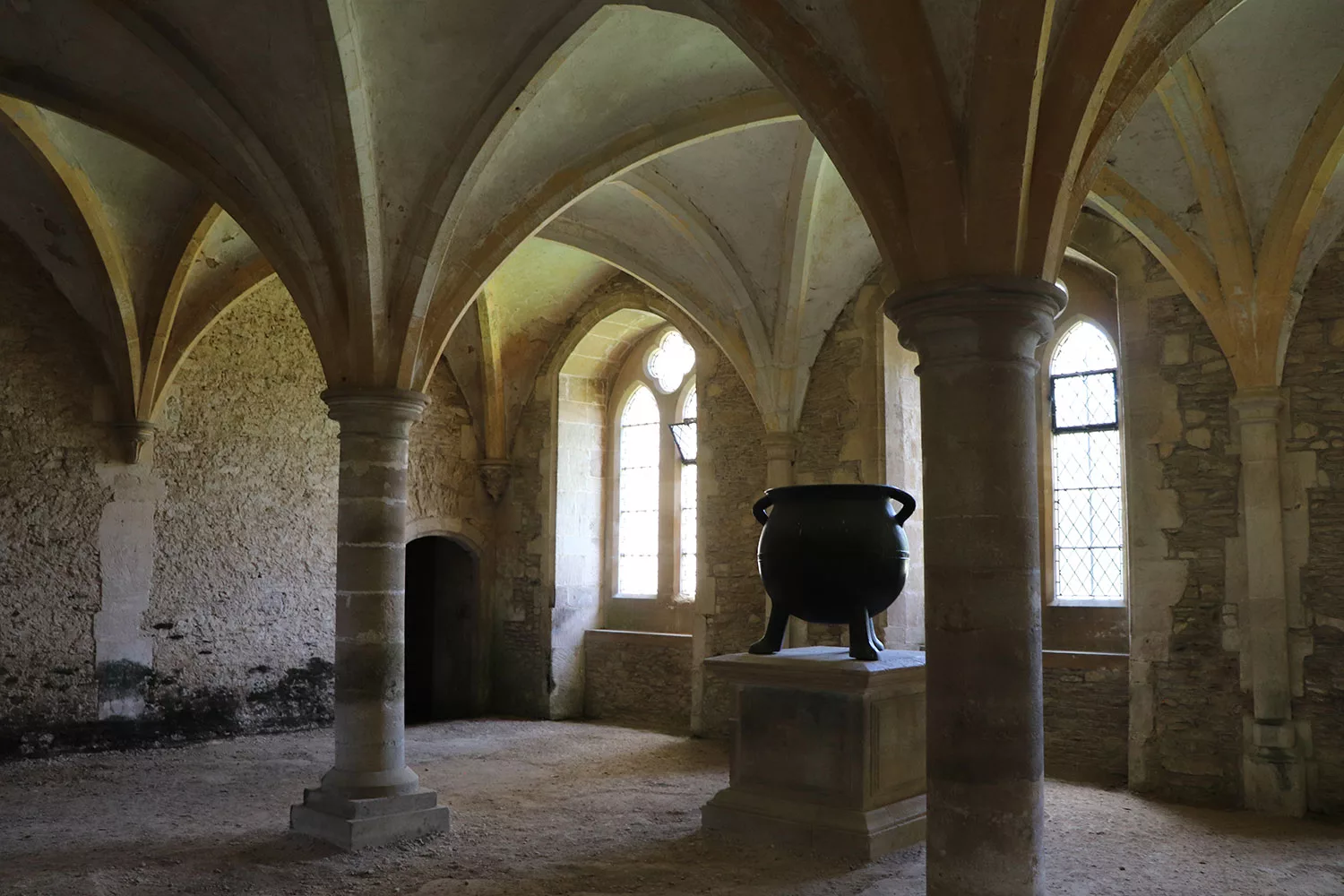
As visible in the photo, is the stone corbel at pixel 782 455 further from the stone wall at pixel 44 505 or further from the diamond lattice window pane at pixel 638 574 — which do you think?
the stone wall at pixel 44 505

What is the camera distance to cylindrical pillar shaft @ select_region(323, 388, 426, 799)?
568 cm

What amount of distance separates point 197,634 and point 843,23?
7.67m

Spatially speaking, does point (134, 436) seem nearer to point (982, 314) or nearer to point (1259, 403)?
point (982, 314)

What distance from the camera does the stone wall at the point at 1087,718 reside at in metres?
7.22

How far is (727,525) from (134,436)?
508 centimetres

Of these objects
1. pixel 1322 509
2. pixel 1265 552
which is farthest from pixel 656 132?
pixel 1322 509

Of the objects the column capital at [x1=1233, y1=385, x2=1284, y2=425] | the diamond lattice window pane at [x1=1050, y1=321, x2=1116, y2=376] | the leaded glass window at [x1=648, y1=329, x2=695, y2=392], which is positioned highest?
the leaded glass window at [x1=648, y1=329, x2=695, y2=392]

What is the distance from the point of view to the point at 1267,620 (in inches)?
255

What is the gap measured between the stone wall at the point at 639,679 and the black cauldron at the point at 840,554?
466 centimetres

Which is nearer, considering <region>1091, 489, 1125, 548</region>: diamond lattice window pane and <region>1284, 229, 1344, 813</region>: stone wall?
<region>1284, 229, 1344, 813</region>: stone wall

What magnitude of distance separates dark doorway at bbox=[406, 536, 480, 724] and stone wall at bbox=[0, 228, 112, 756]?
11.7 ft

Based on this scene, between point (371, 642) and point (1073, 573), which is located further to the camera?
point (1073, 573)

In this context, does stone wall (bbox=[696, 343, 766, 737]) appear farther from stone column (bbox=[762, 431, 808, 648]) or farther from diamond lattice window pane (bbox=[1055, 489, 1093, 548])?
diamond lattice window pane (bbox=[1055, 489, 1093, 548])

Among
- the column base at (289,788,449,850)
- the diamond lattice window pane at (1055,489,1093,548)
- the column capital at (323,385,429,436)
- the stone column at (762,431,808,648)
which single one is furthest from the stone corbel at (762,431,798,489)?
the column base at (289,788,449,850)
